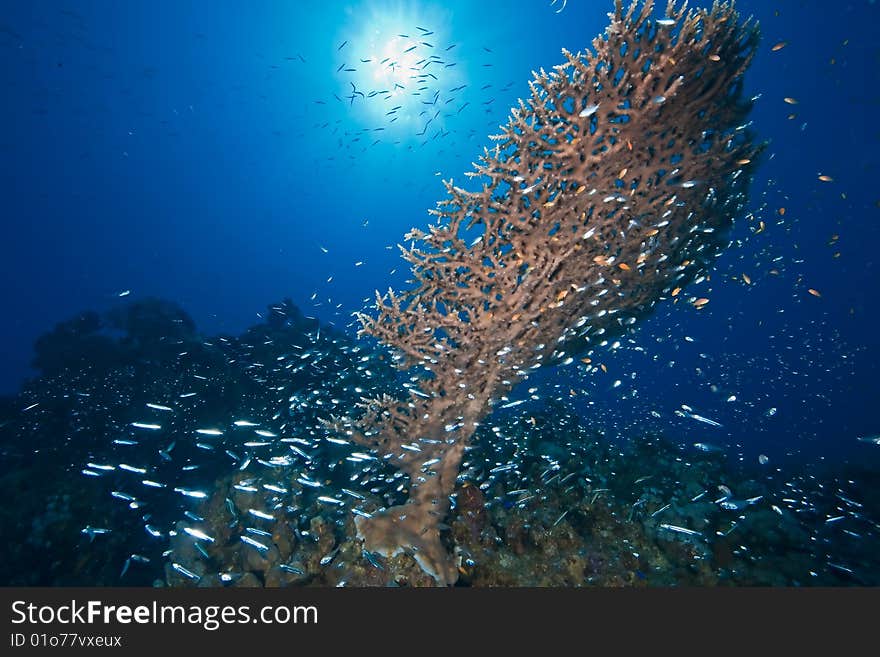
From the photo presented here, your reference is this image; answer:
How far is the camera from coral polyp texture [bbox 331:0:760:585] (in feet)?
17.2

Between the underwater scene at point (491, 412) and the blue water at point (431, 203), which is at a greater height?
the blue water at point (431, 203)

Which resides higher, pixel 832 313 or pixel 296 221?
pixel 296 221

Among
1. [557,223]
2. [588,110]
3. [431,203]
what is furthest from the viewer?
[431,203]

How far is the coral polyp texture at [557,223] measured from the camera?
17.2 ft

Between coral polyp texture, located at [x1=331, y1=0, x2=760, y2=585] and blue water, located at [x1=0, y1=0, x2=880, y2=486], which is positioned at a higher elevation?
blue water, located at [x1=0, y1=0, x2=880, y2=486]

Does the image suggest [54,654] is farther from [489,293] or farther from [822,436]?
[822,436]

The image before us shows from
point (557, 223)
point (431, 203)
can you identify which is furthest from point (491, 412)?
point (431, 203)

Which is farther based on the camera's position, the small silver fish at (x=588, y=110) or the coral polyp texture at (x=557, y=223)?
the coral polyp texture at (x=557, y=223)

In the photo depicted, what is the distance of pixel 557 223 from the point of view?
18.4 ft

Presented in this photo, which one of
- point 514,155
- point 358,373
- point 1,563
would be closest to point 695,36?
point 514,155

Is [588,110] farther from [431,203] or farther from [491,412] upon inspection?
[431,203]

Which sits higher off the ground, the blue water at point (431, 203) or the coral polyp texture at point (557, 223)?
the blue water at point (431, 203)

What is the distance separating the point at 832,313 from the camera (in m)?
96.6

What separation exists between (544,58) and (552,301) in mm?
51794
